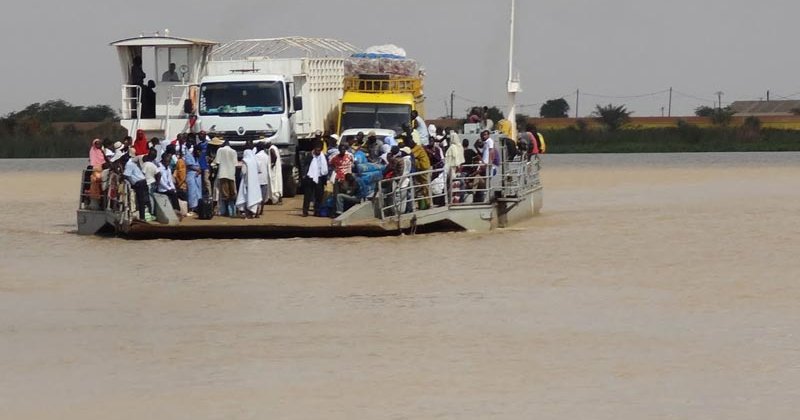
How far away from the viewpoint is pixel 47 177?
59406 millimetres

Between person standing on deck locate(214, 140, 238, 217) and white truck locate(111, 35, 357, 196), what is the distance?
272 centimetres

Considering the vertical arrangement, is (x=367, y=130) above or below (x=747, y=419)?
above

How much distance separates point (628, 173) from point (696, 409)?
4310cm

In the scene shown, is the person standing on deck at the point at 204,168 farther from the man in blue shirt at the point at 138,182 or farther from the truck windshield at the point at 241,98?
the truck windshield at the point at 241,98

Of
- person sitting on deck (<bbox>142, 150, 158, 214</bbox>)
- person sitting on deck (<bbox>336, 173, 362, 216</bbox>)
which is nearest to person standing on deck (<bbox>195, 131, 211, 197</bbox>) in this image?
person sitting on deck (<bbox>142, 150, 158, 214</bbox>)

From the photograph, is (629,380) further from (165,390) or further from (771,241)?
(771,241)

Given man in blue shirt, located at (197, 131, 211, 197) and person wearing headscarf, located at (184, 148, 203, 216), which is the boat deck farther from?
man in blue shirt, located at (197, 131, 211, 197)

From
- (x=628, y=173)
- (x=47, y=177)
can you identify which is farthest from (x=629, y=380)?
(x=47, y=177)

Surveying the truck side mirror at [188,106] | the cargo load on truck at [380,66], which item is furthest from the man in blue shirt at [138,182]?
the cargo load on truck at [380,66]

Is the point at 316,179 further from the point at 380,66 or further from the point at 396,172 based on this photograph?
the point at 380,66

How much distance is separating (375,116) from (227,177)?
261 inches

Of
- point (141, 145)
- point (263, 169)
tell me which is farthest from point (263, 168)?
point (141, 145)

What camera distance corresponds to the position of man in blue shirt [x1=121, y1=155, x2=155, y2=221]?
922 inches

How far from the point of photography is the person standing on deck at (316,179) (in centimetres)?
2450
